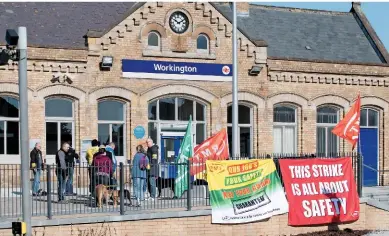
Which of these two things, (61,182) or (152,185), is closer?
(61,182)

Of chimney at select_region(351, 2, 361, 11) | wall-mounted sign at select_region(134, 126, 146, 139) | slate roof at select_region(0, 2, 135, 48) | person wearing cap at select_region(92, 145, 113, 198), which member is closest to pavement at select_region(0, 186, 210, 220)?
person wearing cap at select_region(92, 145, 113, 198)

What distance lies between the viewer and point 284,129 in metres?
30.0

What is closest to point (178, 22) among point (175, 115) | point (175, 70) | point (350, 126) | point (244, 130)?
point (175, 70)

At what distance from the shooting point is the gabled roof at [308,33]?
3183cm

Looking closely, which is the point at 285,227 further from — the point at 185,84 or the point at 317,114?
the point at 317,114

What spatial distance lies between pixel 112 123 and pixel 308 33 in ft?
33.9

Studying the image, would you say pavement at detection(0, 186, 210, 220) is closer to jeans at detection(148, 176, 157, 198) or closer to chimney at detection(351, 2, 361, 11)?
jeans at detection(148, 176, 157, 198)

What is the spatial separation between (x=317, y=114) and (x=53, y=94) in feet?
34.4

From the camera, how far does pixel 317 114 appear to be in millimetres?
30516

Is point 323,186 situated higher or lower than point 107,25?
lower

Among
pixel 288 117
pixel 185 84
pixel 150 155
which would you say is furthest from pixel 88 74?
pixel 288 117

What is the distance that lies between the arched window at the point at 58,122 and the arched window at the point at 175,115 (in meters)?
2.84

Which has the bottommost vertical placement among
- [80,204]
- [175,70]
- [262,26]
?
[80,204]

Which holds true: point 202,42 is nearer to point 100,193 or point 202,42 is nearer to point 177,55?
point 177,55
